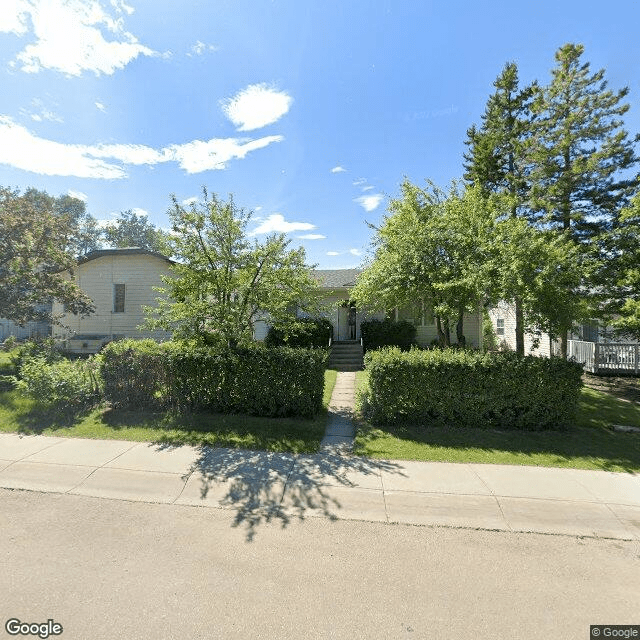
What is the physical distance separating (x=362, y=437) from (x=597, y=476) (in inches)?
150

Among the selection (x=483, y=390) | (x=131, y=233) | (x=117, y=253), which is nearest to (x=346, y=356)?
(x=483, y=390)

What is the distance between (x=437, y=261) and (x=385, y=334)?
8.96m

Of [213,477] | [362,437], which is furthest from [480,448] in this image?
[213,477]

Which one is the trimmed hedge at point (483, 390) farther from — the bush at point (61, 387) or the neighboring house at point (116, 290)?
the neighboring house at point (116, 290)

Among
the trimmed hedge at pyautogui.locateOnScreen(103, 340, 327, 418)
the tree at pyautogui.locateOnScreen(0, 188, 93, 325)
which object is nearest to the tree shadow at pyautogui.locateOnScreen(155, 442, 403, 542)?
the trimmed hedge at pyautogui.locateOnScreen(103, 340, 327, 418)

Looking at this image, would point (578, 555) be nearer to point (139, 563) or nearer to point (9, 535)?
point (139, 563)

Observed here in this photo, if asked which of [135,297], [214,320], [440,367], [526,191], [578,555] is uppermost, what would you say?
[526,191]

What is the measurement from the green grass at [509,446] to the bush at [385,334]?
33.2 feet

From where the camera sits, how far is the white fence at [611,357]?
44.8 feet

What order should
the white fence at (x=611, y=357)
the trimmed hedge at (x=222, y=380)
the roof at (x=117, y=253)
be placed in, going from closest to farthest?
the trimmed hedge at (x=222, y=380)
the white fence at (x=611, y=357)
the roof at (x=117, y=253)

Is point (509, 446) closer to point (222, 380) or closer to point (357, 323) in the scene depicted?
point (222, 380)

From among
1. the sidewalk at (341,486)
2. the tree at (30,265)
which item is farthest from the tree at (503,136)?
the tree at (30,265)

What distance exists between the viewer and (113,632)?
8.41 feet

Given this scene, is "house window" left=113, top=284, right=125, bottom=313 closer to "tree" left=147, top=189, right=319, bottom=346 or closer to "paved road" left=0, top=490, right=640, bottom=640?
"tree" left=147, top=189, right=319, bottom=346
